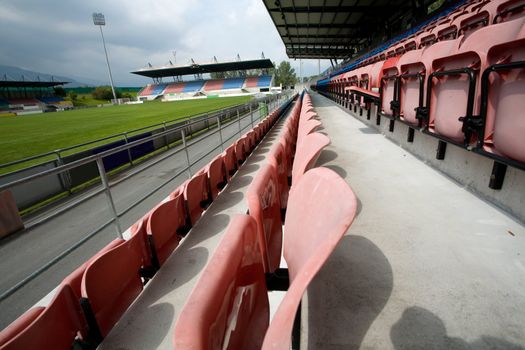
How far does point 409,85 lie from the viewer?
2785 millimetres

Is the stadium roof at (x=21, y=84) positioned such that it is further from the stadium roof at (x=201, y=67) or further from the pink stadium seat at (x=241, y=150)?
the pink stadium seat at (x=241, y=150)

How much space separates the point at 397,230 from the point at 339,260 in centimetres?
48

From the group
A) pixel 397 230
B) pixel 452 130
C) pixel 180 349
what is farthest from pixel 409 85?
pixel 180 349

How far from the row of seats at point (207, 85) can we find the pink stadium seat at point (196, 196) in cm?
5191

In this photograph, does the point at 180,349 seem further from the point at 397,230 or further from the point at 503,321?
the point at 397,230

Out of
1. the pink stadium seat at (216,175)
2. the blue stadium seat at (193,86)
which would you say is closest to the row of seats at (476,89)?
the pink stadium seat at (216,175)

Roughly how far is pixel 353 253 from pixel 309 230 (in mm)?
712

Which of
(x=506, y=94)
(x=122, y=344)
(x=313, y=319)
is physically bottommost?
(x=122, y=344)

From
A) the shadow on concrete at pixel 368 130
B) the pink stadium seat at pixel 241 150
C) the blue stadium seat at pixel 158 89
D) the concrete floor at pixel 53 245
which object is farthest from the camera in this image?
the blue stadium seat at pixel 158 89

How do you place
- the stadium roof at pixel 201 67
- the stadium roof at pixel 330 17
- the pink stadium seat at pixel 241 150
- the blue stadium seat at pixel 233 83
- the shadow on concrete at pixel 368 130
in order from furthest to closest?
the blue stadium seat at pixel 233 83, the stadium roof at pixel 201 67, the stadium roof at pixel 330 17, the shadow on concrete at pixel 368 130, the pink stadium seat at pixel 241 150

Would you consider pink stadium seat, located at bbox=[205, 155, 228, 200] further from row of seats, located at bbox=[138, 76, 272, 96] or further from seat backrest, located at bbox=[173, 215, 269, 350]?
row of seats, located at bbox=[138, 76, 272, 96]

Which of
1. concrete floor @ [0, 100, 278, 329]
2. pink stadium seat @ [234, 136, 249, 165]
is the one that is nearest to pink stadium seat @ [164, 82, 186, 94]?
concrete floor @ [0, 100, 278, 329]

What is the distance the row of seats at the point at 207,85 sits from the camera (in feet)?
174

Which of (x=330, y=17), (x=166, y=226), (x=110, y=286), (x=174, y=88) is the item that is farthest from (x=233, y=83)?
(x=110, y=286)
